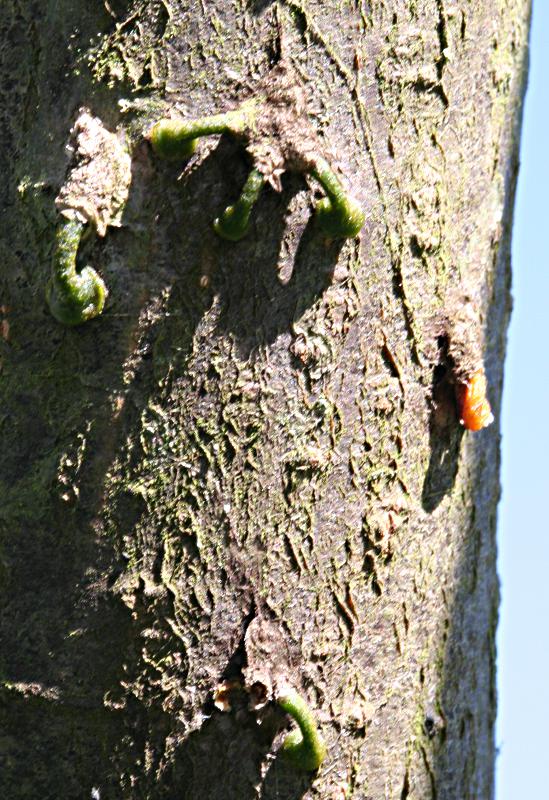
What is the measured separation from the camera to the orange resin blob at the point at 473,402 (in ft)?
2.82

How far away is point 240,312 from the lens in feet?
2.55

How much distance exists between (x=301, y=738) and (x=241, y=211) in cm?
42

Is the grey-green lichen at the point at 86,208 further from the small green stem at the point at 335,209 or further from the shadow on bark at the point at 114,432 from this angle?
the small green stem at the point at 335,209

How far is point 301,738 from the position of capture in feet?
2.60

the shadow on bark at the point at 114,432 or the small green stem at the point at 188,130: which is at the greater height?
the small green stem at the point at 188,130

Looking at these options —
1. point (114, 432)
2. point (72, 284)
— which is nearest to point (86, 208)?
point (72, 284)

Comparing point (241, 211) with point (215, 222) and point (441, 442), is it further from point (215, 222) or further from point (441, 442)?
point (441, 442)

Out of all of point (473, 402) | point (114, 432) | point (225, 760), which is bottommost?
point (225, 760)

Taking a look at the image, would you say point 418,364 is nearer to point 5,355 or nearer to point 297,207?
point 297,207

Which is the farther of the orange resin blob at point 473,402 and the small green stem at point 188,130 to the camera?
the orange resin blob at point 473,402

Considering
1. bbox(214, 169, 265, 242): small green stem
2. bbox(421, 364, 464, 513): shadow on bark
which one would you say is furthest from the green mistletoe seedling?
bbox(421, 364, 464, 513): shadow on bark

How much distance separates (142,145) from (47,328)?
0.16 m

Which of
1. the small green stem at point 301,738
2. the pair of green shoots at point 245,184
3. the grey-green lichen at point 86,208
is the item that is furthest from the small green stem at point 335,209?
the small green stem at point 301,738

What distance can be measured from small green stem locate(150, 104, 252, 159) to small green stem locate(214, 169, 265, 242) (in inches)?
1.5
